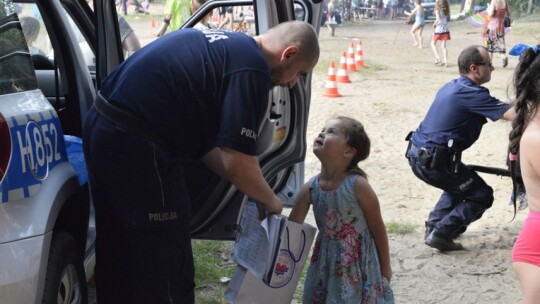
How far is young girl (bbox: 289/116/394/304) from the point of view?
321 cm

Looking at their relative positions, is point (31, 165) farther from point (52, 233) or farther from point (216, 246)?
point (216, 246)

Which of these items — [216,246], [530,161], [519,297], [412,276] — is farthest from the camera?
[216,246]

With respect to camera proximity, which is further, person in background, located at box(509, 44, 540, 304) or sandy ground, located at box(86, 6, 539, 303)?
sandy ground, located at box(86, 6, 539, 303)

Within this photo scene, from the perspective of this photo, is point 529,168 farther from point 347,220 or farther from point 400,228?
point 400,228

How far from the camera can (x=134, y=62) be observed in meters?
2.66

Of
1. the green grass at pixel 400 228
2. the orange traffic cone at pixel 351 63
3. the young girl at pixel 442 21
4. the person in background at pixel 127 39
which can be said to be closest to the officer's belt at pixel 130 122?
the person in background at pixel 127 39

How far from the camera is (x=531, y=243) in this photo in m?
2.61

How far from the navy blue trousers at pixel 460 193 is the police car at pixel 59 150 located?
141cm

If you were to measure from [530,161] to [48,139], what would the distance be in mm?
1770

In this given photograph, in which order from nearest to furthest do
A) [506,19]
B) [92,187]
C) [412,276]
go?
[92,187] < [412,276] < [506,19]

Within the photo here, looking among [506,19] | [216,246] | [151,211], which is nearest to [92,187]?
[151,211]

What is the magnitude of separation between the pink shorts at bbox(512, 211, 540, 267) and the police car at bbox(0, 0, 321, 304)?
1359 millimetres

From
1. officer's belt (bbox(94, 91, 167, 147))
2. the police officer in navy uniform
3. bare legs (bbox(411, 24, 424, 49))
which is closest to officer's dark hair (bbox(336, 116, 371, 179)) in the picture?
officer's belt (bbox(94, 91, 167, 147))

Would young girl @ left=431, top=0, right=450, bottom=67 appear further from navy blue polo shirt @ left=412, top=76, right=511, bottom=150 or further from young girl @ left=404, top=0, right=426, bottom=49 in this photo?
navy blue polo shirt @ left=412, top=76, right=511, bottom=150
